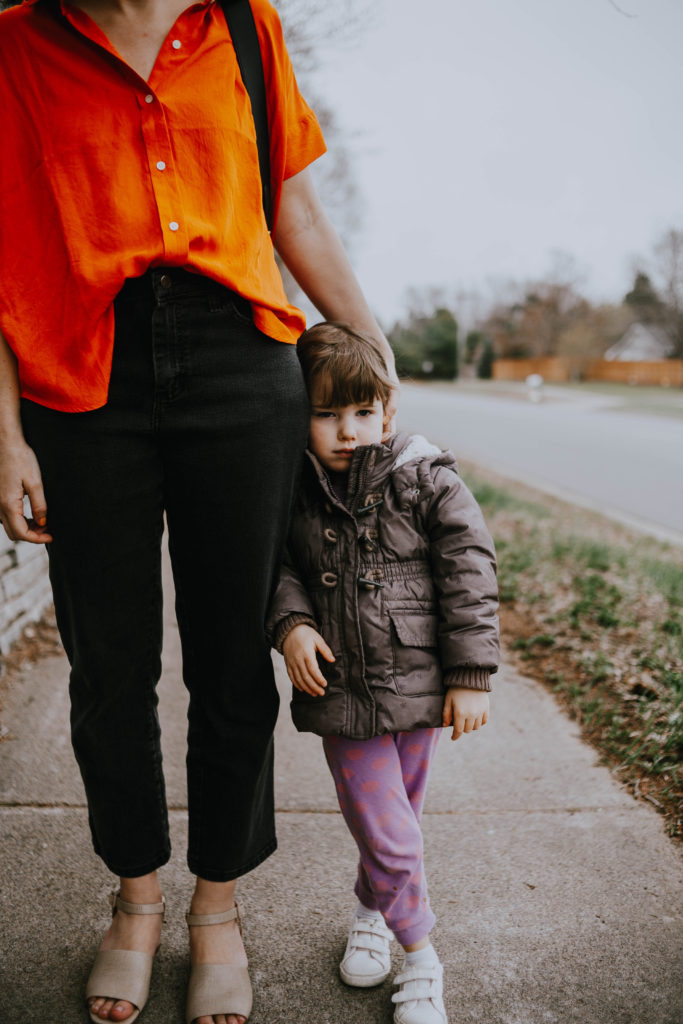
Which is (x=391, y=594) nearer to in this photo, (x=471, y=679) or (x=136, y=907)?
(x=471, y=679)

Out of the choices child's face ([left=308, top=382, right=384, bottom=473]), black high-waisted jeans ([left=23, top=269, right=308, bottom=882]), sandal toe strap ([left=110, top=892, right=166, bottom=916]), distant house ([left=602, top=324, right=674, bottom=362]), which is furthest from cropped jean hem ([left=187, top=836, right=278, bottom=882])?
distant house ([left=602, top=324, right=674, bottom=362])

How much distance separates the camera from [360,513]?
1.64 m

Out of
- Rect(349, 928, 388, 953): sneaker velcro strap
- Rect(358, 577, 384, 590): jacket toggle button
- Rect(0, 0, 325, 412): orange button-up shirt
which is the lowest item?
Rect(349, 928, 388, 953): sneaker velcro strap

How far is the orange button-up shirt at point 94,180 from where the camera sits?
1.34 meters

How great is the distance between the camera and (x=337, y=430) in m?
1.68

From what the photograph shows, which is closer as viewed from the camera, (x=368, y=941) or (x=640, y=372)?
(x=368, y=941)

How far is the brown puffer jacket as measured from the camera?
1.56 metres

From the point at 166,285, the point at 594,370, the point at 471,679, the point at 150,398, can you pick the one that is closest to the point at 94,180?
the point at 166,285

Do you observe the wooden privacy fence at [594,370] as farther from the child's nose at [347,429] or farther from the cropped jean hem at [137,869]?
the cropped jean hem at [137,869]

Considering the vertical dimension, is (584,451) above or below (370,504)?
below

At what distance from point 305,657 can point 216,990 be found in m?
0.69

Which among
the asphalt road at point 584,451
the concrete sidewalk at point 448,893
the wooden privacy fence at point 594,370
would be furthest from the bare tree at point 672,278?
the concrete sidewalk at point 448,893

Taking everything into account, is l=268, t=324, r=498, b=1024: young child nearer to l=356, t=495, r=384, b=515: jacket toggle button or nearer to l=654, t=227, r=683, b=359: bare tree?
l=356, t=495, r=384, b=515: jacket toggle button

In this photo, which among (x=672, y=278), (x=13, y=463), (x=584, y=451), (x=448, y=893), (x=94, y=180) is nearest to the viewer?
(x=94, y=180)
